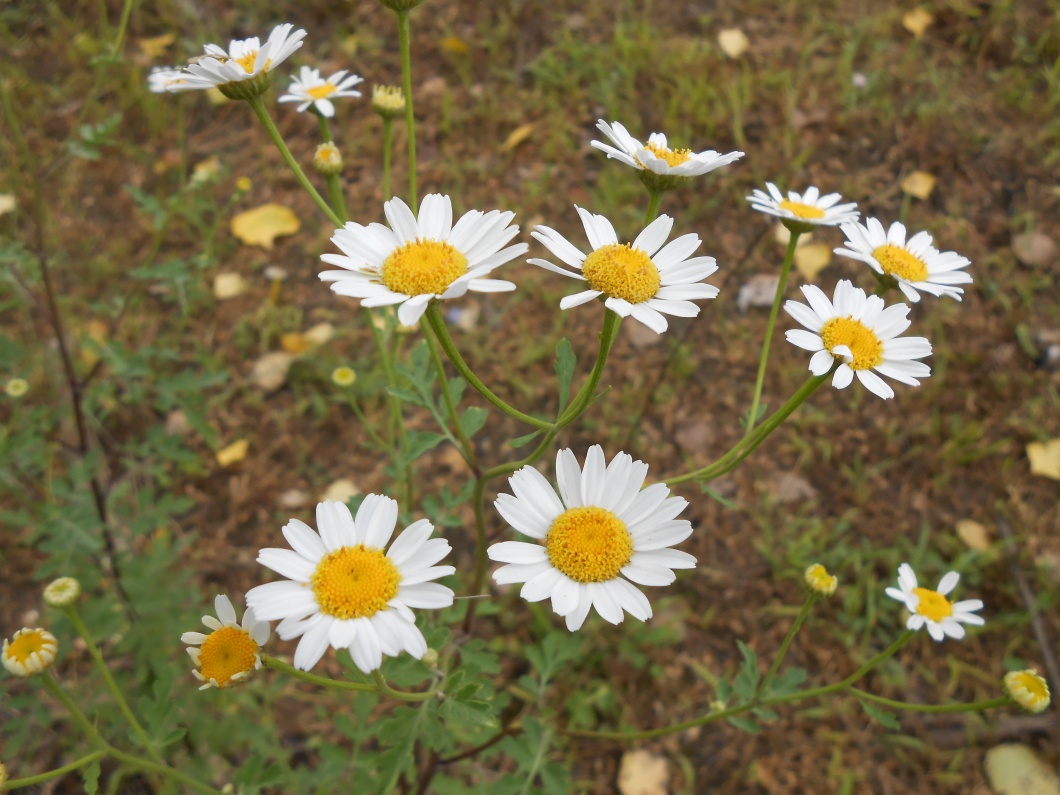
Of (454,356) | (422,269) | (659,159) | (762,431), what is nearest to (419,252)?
(422,269)

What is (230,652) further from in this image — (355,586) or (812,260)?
(812,260)

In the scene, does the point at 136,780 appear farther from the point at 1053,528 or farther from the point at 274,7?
the point at 274,7

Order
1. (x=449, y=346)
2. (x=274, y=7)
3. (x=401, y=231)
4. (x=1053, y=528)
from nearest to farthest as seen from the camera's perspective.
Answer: (x=449, y=346)
(x=401, y=231)
(x=1053, y=528)
(x=274, y=7)

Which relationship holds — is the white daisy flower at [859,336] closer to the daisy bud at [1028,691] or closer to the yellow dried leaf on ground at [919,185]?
the daisy bud at [1028,691]

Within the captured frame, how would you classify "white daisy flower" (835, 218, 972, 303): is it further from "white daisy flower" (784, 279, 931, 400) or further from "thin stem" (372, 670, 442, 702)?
"thin stem" (372, 670, 442, 702)

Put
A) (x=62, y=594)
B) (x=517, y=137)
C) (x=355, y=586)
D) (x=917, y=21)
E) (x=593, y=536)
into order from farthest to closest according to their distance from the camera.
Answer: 1. (x=917, y=21)
2. (x=517, y=137)
3. (x=62, y=594)
4. (x=593, y=536)
5. (x=355, y=586)

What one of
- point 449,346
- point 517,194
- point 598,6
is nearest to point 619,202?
point 517,194

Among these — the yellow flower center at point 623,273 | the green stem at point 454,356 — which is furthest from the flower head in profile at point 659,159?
the green stem at point 454,356
